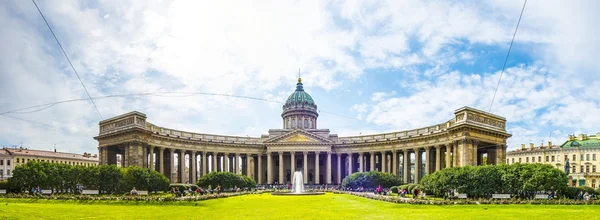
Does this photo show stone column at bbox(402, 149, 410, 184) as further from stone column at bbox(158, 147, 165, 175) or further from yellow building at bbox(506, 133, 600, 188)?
stone column at bbox(158, 147, 165, 175)

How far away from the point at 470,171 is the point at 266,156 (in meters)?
53.8

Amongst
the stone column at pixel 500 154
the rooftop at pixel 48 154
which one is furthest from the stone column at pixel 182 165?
the stone column at pixel 500 154

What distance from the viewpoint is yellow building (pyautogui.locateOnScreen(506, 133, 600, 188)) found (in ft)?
262

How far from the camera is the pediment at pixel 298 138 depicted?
83188mm

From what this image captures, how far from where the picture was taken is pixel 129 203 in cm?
3266

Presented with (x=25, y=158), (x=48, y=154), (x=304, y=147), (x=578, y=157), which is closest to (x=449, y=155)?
(x=304, y=147)

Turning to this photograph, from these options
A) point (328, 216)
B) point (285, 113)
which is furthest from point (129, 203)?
point (285, 113)

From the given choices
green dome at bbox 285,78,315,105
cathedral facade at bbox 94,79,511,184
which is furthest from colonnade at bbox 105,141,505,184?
green dome at bbox 285,78,315,105

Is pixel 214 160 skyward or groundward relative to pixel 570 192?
groundward

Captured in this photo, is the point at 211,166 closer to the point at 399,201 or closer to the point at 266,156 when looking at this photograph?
the point at 266,156

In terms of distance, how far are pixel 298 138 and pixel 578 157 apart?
52.1 m

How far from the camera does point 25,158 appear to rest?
96.9 meters

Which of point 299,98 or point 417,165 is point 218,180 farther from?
point 299,98

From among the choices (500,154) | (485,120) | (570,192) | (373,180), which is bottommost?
(373,180)
